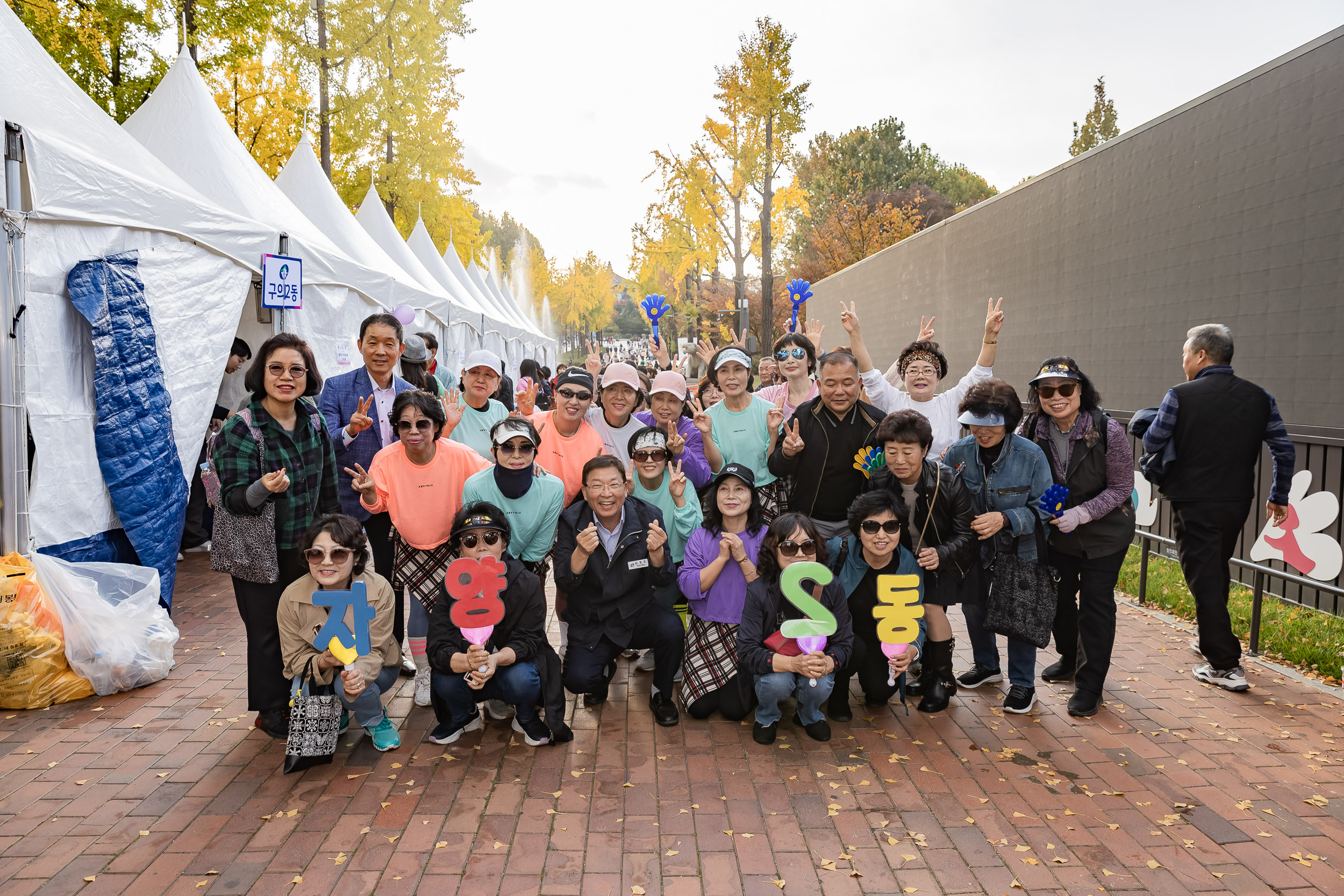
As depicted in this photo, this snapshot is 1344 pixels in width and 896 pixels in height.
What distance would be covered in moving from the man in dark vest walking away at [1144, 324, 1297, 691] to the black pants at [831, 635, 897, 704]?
2067mm

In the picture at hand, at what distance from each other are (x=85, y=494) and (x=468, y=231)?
26.5 meters

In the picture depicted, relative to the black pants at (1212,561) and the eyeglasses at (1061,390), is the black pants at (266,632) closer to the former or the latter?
the eyeglasses at (1061,390)

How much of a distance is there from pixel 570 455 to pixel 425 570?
3.45 feet

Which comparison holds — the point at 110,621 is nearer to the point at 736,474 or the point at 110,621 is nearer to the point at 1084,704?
the point at 736,474

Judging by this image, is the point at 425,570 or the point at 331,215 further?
the point at 331,215

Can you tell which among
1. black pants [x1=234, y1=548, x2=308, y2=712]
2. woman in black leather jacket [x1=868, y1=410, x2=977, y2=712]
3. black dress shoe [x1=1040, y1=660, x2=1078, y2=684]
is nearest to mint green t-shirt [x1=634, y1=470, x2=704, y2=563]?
woman in black leather jacket [x1=868, y1=410, x2=977, y2=712]

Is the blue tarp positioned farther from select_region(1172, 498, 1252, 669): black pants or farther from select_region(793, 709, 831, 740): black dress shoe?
select_region(1172, 498, 1252, 669): black pants

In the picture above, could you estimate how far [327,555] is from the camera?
147 inches

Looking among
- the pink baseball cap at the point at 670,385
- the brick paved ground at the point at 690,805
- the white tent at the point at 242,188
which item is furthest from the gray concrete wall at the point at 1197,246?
the white tent at the point at 242,188

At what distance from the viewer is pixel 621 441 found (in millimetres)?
4961

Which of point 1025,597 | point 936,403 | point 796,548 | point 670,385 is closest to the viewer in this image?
point 796,548

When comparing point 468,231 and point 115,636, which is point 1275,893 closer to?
point 115,636

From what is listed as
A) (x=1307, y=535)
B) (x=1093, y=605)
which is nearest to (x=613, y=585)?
(x=1093, y=605)

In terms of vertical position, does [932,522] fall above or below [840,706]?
above
